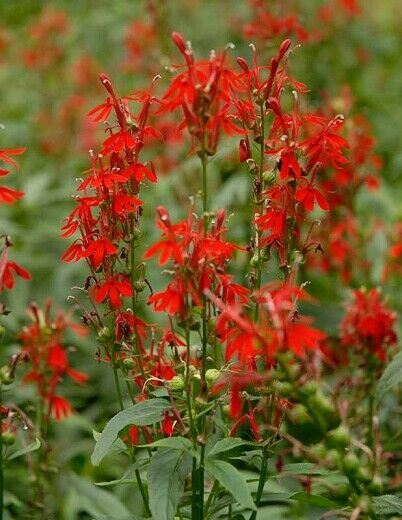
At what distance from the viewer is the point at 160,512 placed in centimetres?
162

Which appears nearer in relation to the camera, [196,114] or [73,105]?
[196,114]

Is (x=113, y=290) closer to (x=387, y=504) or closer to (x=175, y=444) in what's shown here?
(x=175, y=444)

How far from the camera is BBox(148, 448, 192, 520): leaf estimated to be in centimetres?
163

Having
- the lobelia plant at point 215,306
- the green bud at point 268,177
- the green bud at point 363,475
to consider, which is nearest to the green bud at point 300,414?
the lobelia plant at point 215,306

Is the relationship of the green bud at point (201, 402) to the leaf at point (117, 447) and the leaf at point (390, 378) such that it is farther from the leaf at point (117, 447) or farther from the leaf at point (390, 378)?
the leaf at point (390, 378)

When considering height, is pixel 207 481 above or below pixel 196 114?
below

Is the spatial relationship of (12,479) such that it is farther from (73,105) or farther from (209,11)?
(209,11)

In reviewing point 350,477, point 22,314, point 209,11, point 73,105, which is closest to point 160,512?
point 350,477

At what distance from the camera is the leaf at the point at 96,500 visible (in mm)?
2570

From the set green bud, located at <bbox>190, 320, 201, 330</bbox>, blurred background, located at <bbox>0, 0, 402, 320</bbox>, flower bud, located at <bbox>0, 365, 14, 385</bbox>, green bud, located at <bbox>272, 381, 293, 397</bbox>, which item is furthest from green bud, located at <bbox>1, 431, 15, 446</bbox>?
blurred background, located at <bbox>0, 0, 402, 320</bbox>

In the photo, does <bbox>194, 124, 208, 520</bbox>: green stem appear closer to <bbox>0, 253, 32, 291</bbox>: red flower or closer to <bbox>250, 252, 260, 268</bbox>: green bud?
<bbox>250, 252, 260, 268</bbox>: green bud

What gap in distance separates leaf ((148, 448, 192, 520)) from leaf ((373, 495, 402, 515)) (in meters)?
0.41

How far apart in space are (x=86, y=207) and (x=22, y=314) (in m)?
1.88

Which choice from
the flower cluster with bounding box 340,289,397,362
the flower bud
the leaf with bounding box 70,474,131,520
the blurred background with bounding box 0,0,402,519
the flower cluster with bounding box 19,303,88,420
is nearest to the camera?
the flower bud
